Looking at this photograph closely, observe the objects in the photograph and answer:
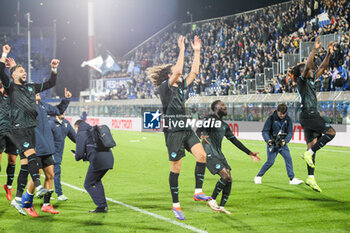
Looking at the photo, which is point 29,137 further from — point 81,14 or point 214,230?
point 81,14

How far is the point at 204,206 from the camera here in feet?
27.1

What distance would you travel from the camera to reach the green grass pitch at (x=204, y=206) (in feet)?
22.3

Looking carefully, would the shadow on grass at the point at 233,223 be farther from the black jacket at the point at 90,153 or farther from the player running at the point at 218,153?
the black jacket at the point at 90,153

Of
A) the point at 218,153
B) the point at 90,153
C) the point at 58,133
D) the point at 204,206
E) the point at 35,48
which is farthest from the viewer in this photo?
the point at 35,48

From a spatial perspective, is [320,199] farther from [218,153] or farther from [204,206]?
[218,153]

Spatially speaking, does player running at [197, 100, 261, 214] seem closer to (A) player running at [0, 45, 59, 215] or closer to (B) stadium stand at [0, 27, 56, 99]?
(A) player running at [0, 45, 59, 215]

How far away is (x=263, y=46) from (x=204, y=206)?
79.1ft

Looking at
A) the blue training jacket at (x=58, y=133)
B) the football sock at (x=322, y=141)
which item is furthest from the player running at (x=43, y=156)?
the football sock at (x=322, y=141)

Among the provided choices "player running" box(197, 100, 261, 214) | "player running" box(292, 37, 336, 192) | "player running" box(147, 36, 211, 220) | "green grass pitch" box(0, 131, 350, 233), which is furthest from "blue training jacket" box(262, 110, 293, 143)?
"player running" box(147, 36, 211, 220)

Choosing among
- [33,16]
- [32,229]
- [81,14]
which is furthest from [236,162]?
[33,16]

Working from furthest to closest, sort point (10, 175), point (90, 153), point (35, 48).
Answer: point (35, 48) < point (10, 175) < point (90, 153)

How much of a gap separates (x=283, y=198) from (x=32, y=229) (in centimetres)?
479

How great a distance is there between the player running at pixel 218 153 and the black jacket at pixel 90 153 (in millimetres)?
1663

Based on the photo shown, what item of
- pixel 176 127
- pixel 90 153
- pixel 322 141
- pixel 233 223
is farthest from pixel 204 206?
pixel 322 141
